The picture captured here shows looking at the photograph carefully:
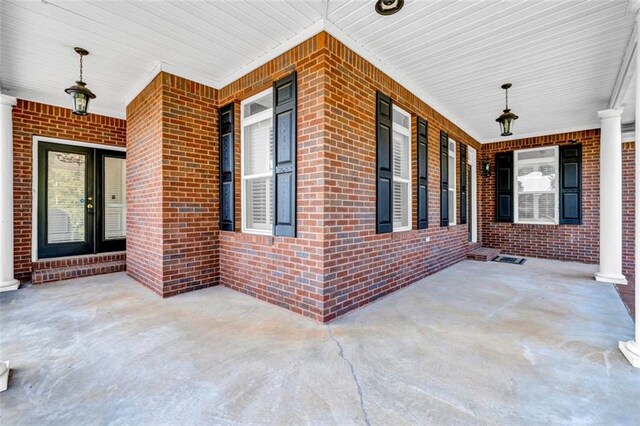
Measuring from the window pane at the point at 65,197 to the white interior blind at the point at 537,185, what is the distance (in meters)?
10.1

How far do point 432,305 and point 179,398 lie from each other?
115 inches

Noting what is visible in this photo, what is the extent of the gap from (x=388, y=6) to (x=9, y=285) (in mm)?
6339

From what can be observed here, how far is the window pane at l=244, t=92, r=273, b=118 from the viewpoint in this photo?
413 cm

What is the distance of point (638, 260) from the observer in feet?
8.07

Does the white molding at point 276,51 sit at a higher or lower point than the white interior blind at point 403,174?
higher

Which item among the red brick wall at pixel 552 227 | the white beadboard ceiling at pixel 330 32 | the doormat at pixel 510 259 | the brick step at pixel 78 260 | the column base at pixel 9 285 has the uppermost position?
the white beadboard ceiling at pixel 330 32

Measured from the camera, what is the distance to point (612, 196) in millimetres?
4938

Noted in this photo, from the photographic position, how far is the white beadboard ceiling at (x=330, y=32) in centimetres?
285

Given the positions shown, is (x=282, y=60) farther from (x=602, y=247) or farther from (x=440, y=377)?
(x=602, y=247)

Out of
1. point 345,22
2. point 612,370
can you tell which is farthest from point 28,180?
point 612,370

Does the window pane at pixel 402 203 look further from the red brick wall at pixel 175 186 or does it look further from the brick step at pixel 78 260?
the brick step at pixel 78 260

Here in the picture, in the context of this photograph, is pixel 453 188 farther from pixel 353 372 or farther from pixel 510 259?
pixel 353 372

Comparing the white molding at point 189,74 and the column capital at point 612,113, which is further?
the column capital at point 612,113

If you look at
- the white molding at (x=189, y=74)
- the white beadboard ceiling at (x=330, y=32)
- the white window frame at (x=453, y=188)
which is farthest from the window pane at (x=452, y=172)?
the white molding at (x=189, y=74)
